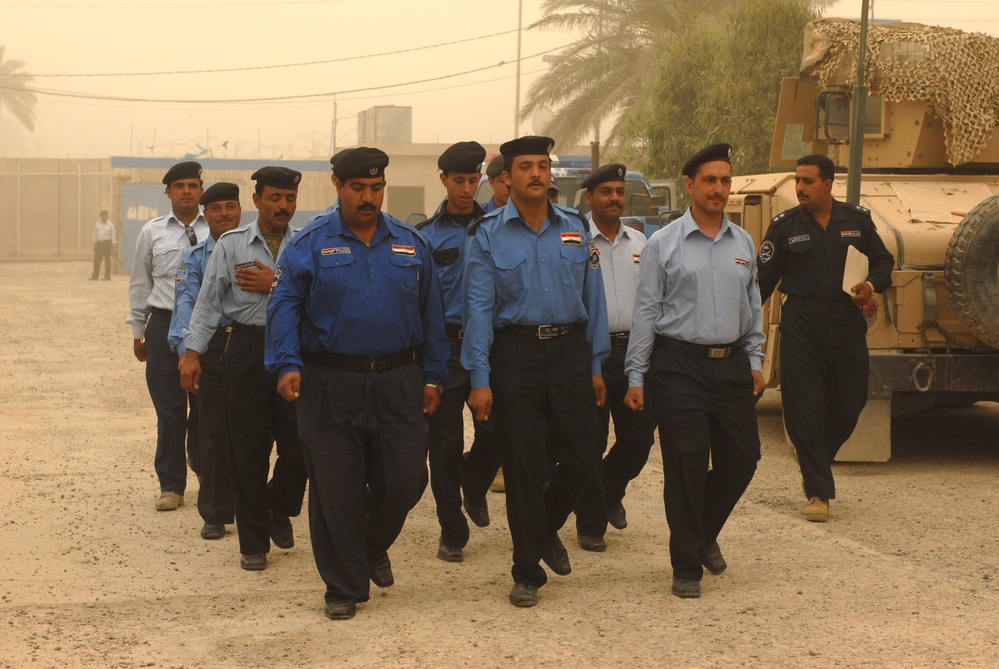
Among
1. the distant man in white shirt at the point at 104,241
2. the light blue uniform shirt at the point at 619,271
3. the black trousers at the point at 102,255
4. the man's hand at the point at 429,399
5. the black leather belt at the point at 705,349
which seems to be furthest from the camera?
the distant man in white shirt at the point at 104,241

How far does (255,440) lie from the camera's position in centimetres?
709

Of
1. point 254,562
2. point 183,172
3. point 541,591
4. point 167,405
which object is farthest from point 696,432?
point 183,172

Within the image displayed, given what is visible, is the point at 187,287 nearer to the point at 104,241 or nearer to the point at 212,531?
the point at 212,531

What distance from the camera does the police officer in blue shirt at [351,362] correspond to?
20.0 ft

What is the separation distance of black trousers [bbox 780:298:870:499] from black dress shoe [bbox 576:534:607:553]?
1.52m

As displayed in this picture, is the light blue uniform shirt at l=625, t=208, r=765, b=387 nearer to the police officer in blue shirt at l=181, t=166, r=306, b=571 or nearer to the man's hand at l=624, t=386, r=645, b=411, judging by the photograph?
the man's hand at l=624, t=386, r=645, b=411

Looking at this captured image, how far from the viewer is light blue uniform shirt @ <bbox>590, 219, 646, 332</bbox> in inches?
302

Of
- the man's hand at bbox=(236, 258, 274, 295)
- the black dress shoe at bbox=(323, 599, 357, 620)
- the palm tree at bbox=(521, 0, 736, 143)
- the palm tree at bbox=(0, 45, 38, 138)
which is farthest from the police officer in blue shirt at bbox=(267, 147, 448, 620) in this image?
the palm tree at bbox=(0, 45, 38, 138)

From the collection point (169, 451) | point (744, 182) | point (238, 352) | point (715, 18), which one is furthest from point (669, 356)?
point (715, 18)

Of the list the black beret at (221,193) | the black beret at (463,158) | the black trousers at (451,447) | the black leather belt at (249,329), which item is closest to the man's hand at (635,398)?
the black trousers at (451,447)

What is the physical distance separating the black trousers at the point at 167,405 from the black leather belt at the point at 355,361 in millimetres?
2634

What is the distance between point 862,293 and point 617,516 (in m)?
1.90

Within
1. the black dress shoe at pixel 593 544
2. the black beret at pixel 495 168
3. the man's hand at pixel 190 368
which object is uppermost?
the black beret at pixel 495 168

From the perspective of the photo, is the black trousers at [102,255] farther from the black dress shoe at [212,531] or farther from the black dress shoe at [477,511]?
the black dress shoe at [477,511]
